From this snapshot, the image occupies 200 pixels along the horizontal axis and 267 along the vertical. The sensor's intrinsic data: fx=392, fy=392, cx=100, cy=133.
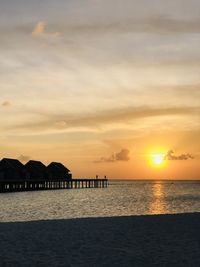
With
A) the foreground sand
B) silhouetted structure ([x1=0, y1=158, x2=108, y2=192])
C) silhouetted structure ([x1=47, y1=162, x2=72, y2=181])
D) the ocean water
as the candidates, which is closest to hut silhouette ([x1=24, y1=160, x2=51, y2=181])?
silhouetted structure ([x1=0, y1=158, x2=108, y2=192])

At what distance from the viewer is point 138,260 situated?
9742 mm

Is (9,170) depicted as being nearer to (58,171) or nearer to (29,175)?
(29,175)

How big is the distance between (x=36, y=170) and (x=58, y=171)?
38.1 feet

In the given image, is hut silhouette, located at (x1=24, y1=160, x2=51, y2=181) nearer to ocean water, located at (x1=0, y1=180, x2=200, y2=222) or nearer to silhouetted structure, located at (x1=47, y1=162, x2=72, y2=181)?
silhouetted structure, located at (x1=47, y1=162, x2=72, y2=181)

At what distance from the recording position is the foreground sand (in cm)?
974

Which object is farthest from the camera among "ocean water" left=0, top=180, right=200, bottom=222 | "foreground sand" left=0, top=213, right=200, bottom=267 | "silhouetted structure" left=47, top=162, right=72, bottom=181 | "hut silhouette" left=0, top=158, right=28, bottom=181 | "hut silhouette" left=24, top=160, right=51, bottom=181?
"silhouetted structure" left=47, top=162, right=72, bottom=181

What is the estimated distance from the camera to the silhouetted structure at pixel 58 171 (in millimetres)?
104250

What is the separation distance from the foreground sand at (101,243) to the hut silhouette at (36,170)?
77518 mm

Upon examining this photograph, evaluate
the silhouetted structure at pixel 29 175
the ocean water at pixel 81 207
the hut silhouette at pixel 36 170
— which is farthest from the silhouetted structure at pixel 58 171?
the ocean water at pixel 81 207

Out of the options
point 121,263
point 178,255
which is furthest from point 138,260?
point 178,255

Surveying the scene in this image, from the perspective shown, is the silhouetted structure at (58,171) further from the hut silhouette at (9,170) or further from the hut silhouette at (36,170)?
the hut silhouette at (9,170)

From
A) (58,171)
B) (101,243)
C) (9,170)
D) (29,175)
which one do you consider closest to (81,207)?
(101,243)

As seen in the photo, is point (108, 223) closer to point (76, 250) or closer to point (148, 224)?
point (148, 224)

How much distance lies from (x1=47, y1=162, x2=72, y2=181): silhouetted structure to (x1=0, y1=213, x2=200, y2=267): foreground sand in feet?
287
